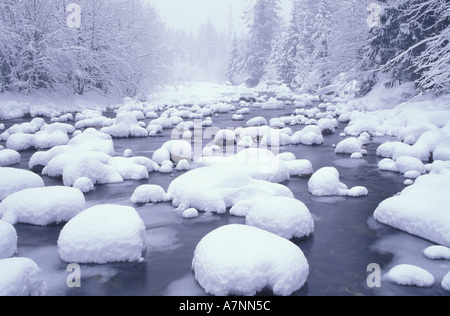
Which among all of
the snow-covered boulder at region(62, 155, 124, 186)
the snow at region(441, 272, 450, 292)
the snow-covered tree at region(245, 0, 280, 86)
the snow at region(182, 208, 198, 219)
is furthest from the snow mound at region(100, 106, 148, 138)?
the snow-covered tree at region(245, 0, 280, 86)

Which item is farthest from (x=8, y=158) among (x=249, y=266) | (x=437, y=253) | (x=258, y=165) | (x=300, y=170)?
(x=437, y=253)

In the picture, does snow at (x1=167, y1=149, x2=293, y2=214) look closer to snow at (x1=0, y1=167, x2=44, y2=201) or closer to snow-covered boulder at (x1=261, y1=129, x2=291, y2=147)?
snow at (x1=0, y1=167, x2=44, y2=201)

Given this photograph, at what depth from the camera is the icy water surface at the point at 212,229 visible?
12.5 feet

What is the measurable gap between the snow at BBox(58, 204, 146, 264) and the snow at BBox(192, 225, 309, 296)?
86 centimetres

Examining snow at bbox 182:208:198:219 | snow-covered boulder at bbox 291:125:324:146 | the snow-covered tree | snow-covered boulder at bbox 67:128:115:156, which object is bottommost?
snow at bbox 182:208:198:219

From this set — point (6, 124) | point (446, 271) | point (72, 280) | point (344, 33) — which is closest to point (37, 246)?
point (72, 280)

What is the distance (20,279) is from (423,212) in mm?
4551

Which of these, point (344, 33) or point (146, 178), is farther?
point (344, 33)

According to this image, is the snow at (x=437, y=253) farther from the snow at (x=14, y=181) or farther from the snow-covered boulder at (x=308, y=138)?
the snow-covered boulder at (x=308, y=138)

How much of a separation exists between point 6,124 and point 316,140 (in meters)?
10.5

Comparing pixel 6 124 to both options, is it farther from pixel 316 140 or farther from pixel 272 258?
pixel 272 258

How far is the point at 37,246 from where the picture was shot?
4664 mm

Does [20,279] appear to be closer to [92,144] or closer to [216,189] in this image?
[216,189]

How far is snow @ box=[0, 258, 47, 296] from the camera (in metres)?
3.26
